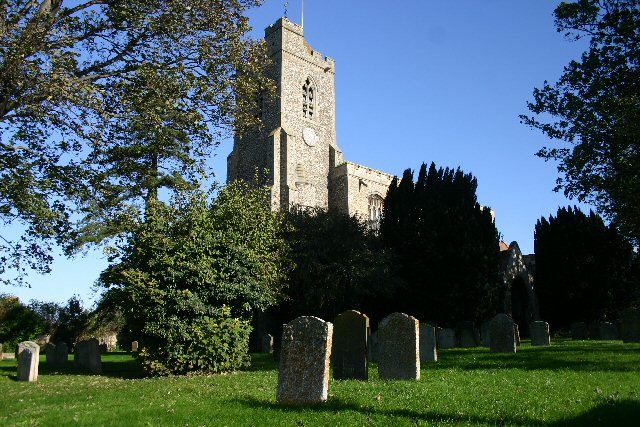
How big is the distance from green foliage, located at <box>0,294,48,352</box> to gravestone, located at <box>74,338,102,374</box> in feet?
55.1

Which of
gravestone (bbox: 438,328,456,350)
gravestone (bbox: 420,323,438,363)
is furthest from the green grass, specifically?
gravestone (bbox: 438,328,456,350)

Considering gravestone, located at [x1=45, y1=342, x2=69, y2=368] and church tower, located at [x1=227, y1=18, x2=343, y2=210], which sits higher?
church tower, located at [x1=227, y1=18, x2=343, y2=210]

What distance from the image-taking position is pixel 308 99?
42656 mm

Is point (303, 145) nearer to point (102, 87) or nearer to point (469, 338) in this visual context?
point (469, 338)

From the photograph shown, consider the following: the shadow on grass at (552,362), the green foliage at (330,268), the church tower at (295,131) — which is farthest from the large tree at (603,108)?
the church tower at (295,131)

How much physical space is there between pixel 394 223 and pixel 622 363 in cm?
1792

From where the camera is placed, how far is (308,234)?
25.5 meters

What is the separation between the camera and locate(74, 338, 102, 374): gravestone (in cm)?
1620

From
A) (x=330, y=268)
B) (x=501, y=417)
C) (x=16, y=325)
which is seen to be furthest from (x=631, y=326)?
(x=16, y=325)

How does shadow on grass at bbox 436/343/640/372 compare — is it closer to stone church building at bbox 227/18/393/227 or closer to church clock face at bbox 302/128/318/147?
stone church building at bbox 227/18/393/227

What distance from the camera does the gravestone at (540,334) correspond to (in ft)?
60.2

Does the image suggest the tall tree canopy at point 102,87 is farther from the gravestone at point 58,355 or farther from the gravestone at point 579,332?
the gravestone at point 579,332

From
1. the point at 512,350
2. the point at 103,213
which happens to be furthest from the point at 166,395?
the point at 512,350

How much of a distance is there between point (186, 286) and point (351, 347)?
6019 mm
